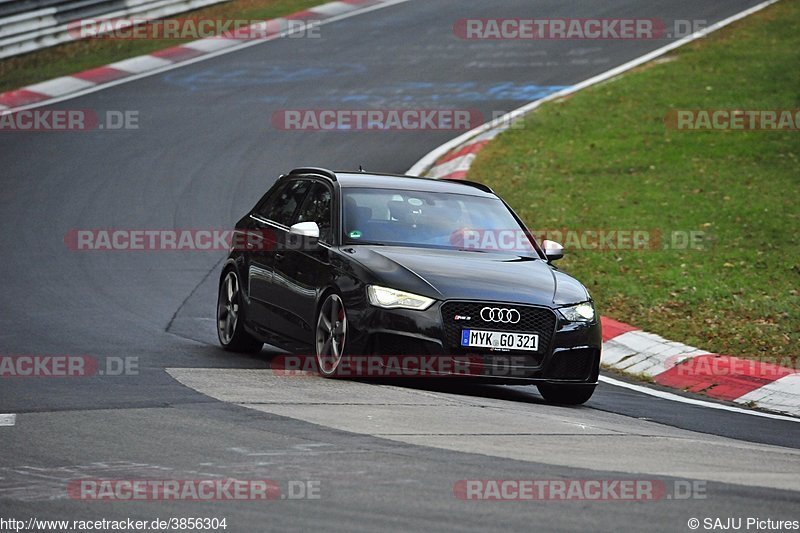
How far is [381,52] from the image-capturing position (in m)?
28.2

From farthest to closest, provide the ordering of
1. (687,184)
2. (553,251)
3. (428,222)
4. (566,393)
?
(687,184) → (553,251) → (428,222) → (566,393)

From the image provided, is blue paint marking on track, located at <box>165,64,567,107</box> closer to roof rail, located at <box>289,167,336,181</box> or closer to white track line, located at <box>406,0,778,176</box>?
white track line, located at <box>406,0,778,176</box>

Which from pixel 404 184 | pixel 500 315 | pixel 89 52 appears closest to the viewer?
pixel 500 315

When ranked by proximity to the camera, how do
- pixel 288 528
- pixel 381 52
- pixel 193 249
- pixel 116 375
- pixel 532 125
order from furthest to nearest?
pixel 381 52 → pixel 532 125 → pixel 193 249 → pixel 116 375 → pixel 288 528

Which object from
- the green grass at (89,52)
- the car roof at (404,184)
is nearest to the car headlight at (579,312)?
the car roof at (404,184)

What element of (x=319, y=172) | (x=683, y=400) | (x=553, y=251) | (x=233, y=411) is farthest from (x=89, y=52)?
(x=233, y=411)

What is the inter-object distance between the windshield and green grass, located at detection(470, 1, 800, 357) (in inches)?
104

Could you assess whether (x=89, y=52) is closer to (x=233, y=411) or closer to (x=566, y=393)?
(x=566, y=393)

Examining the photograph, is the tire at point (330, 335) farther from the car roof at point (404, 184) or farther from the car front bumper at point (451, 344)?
the car roof at point (404, 184)

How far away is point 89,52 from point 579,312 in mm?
19713

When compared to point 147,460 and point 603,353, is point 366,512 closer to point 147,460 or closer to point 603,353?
point 147,460

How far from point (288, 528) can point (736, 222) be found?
1246 centimetres

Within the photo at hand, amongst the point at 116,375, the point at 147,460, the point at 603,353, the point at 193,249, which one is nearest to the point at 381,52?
the point at 193,249

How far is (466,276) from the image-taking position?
32.6 feet
